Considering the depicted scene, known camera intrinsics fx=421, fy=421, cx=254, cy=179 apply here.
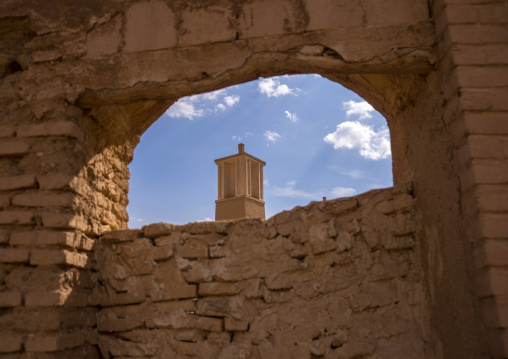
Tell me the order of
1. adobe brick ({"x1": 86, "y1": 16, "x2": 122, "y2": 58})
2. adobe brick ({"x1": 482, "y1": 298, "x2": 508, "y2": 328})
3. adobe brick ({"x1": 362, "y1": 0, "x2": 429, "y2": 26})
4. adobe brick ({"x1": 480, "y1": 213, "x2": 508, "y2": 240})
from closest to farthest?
adobe brick ({"x1": 482, "y1": 298, "x2": 508, "y2": 328}) → adobe brick ({"x1": 480, "y1": 213, "x2": 508, "y2": 240}) → adobe brick ({"x1": 362, "y1": 0, "x2": 429, "y2": 26}) → adobe brick ({"x1": 86, "y1": 16, "x2": 122, "y2": 58})

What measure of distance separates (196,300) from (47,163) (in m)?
1.44

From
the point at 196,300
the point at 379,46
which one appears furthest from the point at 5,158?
the point at 379,46

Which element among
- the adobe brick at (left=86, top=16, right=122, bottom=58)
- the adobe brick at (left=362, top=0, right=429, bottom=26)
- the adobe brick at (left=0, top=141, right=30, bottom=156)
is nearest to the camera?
the adobe brick at (left=362, top=0, right=429, bottom=26)

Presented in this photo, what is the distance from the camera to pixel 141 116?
3809 millimetres

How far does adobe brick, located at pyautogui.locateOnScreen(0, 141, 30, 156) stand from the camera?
298cm

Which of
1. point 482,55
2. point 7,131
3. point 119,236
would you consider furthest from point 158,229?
point 482,55

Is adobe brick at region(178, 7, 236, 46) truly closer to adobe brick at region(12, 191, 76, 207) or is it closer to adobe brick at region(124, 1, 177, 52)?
adobe brick at region(124, 1, 177, 52)

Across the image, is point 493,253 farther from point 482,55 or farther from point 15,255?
point 15,255

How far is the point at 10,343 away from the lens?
2.63m

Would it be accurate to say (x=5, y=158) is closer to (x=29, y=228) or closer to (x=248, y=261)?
(x=29, y=228)

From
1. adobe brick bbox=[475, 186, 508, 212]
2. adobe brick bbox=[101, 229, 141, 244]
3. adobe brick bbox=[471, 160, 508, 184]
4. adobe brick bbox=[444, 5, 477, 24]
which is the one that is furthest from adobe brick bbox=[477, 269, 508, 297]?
adobe brick bbox=[101, 229, 141, 244]

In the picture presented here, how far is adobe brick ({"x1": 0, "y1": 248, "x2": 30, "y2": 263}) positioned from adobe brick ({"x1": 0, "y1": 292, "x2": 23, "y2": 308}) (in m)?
0.21

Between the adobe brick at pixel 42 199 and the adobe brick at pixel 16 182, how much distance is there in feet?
0.22

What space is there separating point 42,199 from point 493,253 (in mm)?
2782
